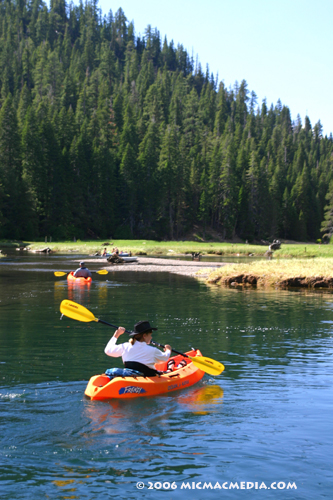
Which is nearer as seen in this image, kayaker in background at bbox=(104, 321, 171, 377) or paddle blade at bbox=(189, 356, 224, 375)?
kayaker in background at bbox=(104, 321, 171, 377)

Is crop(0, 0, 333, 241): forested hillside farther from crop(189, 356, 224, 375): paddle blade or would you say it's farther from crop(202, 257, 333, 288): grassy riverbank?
crop(189, 356, 224, 375): paddle blade

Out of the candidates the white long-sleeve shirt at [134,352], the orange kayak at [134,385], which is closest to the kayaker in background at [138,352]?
the white long-sleeve shirt at [134,352]

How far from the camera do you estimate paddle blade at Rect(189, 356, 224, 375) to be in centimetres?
1071

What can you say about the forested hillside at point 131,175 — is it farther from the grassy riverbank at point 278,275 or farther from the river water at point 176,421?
the river water at point 176,421

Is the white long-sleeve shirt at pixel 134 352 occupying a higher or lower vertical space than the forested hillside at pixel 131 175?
lower

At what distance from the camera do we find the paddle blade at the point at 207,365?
1071 centimetres

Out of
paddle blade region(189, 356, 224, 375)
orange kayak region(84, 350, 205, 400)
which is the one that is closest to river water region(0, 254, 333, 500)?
orange kayak region(84, 350, 205, 400)

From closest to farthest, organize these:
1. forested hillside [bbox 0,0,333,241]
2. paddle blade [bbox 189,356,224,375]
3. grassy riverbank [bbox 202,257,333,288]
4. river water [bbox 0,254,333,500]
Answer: river water [bbox 0,254,333,500]
paddle blade [bbox 189,356,224,375]
grassy riverbank [bbox 202,257,333,288]
forested hillside [bbox 0,0,333,241]

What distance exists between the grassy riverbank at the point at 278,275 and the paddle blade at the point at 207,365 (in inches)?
796

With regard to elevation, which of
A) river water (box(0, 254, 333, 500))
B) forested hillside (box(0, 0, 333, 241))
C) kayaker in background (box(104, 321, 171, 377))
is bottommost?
river water (box(0, 254, 333, 500))

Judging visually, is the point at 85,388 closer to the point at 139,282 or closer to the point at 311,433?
the point at 311,433

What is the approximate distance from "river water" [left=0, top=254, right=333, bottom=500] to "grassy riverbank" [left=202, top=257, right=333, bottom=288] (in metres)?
12.6

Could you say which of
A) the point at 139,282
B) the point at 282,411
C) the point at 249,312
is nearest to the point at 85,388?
the point at 282,411

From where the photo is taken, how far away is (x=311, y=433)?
794 centimetres
